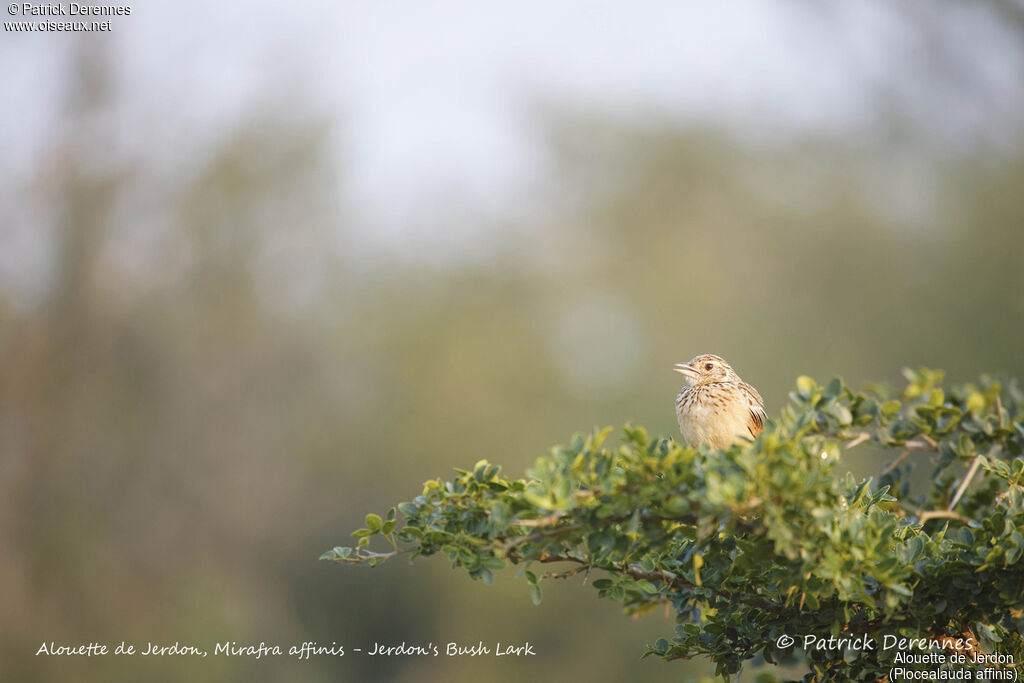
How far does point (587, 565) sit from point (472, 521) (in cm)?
32

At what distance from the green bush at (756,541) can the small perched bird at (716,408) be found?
4.45 ft

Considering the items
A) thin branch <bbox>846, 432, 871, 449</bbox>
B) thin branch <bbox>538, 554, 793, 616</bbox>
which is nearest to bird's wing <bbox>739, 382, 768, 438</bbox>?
thin branch <bbox>846, 432, 871, 449</bbox>

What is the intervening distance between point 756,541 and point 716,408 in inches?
84.3

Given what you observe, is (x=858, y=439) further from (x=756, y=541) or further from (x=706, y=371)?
(x=706, y=371)

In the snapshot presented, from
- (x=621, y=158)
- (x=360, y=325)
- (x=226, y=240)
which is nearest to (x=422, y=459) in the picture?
(x=360, y=325)

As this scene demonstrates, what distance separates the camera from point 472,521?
2336 millimetres

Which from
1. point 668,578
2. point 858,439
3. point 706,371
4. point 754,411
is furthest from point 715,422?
point 668,578

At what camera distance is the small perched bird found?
14.1ft

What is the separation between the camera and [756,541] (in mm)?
2254

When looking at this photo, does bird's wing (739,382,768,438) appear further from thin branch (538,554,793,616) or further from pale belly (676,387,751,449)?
thin branch (538,554,793,616)

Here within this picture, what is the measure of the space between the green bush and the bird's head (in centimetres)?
174

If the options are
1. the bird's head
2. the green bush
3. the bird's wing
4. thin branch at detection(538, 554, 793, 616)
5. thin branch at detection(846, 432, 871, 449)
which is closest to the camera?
the green bush

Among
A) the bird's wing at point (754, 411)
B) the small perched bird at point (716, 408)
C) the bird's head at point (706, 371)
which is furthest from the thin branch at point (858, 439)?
the bird's head at point (706, 371)

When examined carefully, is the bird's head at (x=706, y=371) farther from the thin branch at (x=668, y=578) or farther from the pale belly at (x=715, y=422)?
the thin branch at (x=668, y=578)
